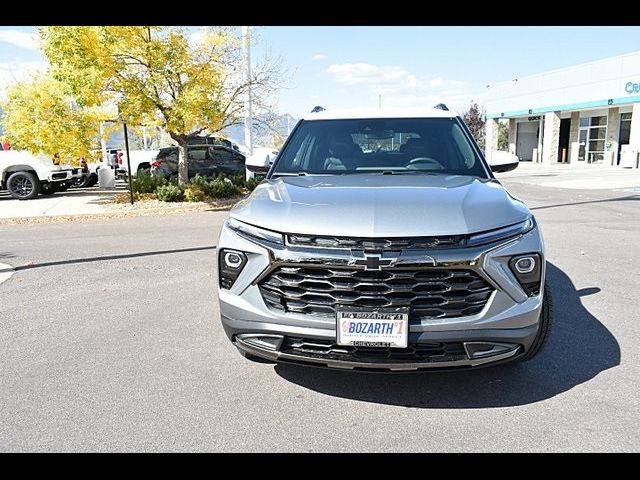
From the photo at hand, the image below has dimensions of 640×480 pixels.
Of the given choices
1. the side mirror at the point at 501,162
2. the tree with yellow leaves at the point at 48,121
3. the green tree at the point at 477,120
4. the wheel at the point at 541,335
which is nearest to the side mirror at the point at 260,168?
the side mirror at the point at 501,162

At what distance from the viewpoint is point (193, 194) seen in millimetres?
13836

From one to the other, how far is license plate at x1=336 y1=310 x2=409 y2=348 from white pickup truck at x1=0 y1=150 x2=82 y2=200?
50.4 feet

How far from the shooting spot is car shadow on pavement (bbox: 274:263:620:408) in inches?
122

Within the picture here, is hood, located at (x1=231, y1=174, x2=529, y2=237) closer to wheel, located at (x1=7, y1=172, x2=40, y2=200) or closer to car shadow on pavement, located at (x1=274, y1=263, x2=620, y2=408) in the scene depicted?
car shadow on pavement, located at (x1=274, y1=263, x2=620, y2=408)

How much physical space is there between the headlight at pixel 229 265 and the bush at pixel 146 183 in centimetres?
1231

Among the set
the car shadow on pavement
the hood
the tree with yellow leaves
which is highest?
the tree with yellow leaves

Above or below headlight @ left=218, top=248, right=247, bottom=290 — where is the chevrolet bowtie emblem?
above

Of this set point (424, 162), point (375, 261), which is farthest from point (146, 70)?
point (375, 261)

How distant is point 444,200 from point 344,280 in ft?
2.59

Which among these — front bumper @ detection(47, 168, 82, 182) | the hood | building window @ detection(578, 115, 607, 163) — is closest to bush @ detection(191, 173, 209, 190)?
front bumper @ detection(47, 168, 82, 182)

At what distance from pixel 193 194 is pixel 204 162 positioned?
11.8ft

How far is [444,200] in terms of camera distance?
9.61 ft

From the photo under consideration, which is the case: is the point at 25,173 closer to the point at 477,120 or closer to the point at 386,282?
the point at 386,282
